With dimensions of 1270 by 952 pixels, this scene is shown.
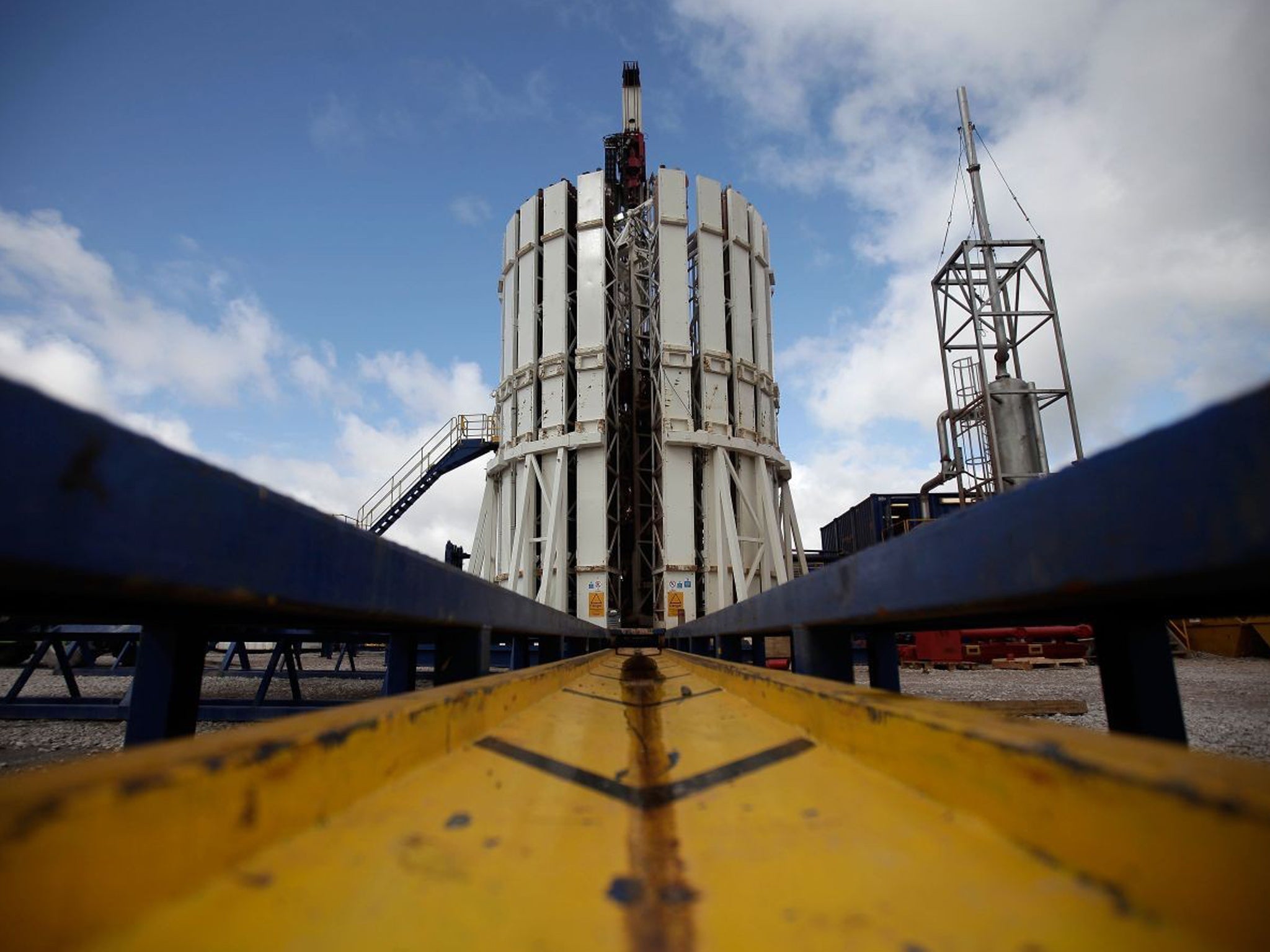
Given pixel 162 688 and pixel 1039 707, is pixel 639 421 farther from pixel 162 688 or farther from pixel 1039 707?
pixel 162 688

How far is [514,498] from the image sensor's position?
1227 centimetres

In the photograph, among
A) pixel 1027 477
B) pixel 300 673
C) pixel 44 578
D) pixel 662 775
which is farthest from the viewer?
pixel 1027 477

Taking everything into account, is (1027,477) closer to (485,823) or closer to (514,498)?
(514,498)

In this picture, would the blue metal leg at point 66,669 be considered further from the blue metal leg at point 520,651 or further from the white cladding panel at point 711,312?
the white cladding panel at point 711,312

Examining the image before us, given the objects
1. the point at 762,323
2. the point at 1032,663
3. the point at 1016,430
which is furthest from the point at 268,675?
the point at 1032,663

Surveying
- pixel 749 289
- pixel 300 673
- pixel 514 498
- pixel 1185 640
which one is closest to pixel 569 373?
pixel 514 498

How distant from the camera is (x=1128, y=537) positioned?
0.80 meters

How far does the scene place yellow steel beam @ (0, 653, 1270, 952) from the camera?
0.59 m

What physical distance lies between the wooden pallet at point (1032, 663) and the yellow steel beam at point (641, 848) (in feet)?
37.8

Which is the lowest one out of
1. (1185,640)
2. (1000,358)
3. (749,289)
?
(1185,640)

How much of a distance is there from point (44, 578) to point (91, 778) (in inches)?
10.0

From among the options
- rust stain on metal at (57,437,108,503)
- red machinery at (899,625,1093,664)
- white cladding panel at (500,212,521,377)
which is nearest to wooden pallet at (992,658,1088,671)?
red machinery at (899,625,1093,664)

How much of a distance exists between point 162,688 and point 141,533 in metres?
0.98

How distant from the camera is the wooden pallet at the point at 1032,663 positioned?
10.6 m
